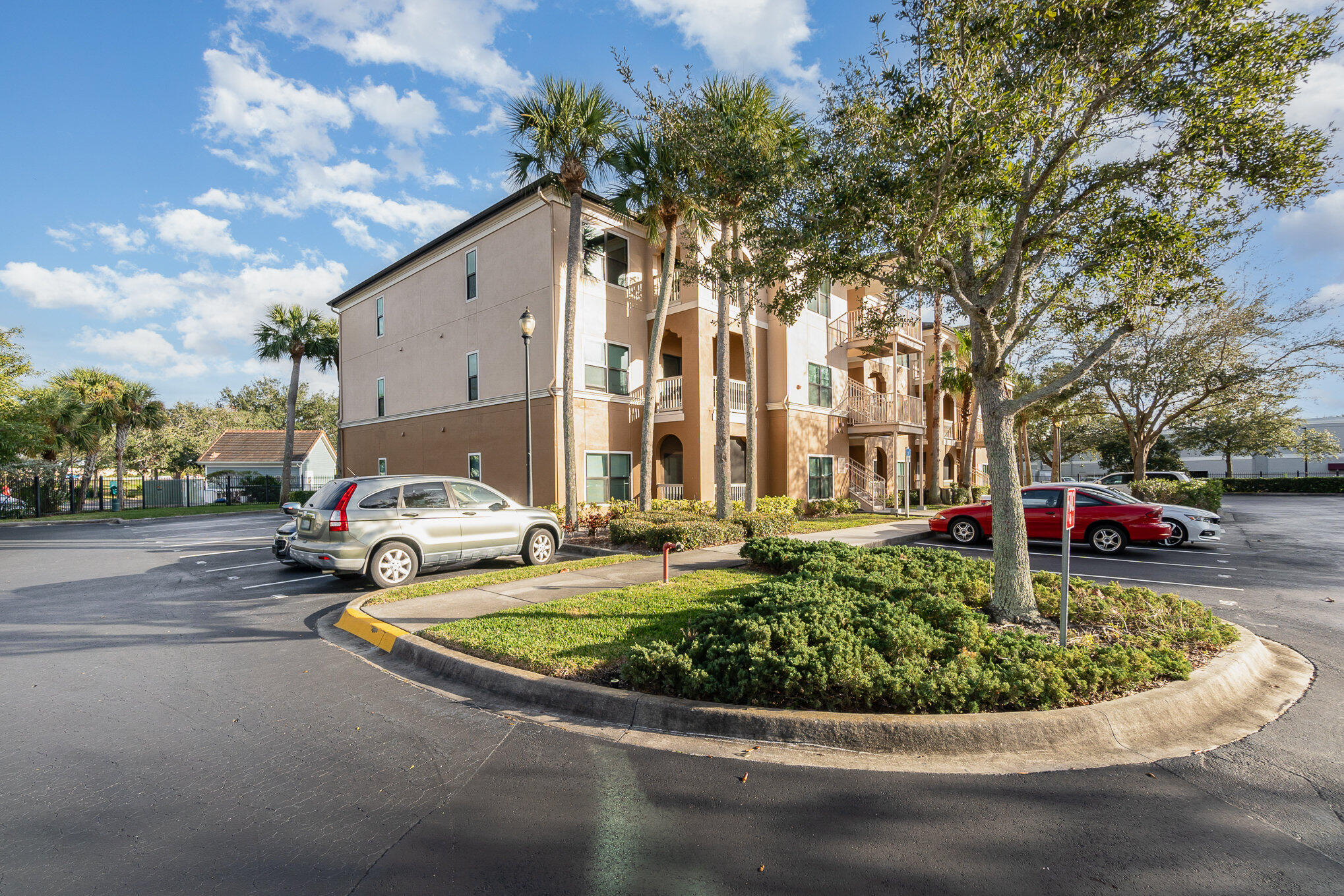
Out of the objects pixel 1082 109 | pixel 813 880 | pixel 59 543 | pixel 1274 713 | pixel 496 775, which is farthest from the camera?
pixel 59 543

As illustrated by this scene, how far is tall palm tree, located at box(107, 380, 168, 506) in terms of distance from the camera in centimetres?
3066

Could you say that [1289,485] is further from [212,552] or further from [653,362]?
[212,552]

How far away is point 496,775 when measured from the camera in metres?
3.48

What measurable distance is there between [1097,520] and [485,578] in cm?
1263

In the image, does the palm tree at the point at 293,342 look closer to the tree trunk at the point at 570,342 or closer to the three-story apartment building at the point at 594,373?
the three-story apartment building at the point at 594,373

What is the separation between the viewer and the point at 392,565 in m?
8.75

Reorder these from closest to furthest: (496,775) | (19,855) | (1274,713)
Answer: (19,855)
(496,775)
(1274,713)

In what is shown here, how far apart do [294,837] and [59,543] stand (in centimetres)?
1960

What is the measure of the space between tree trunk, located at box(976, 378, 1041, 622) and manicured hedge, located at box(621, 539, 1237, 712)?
0.45 meters

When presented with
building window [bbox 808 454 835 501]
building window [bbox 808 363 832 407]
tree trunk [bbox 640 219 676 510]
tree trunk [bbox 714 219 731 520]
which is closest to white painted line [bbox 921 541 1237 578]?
tree trunk [bbox 714 219 731 520]

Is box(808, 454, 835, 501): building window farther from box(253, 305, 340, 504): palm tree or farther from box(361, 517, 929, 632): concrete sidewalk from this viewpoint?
box(253, 305, 340, 504): palm tree

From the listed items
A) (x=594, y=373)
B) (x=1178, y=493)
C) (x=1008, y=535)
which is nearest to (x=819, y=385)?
(x=594, y=373)

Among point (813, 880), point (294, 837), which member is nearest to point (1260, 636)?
point (813, 880)

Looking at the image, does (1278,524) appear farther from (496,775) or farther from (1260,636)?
(496,775)
